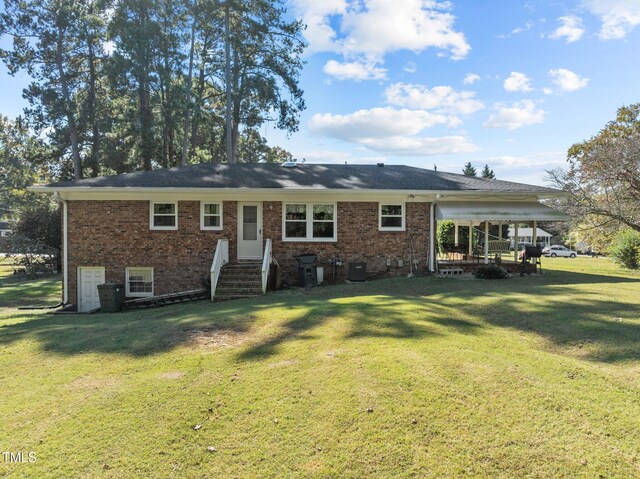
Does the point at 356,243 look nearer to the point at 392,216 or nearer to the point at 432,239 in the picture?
the point at 392,216

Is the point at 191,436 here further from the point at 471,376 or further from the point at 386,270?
the point at 386,270

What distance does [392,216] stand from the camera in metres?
14.5

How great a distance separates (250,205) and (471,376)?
1101 centimetres

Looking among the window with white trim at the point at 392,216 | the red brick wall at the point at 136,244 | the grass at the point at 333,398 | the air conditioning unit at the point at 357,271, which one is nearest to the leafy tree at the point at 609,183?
the window with white trim at the point at 392,216

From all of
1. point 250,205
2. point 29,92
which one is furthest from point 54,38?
point 250,205

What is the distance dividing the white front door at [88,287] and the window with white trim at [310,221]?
685 centimetres

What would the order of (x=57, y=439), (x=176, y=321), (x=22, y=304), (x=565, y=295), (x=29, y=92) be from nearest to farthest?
(x=57, y=439) < (x=176, y=321) < (x=565, y=295) < (x=22, y=304) < (x=29, y=92)

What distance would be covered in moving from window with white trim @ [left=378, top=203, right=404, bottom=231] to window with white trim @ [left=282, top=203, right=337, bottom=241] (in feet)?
5.98

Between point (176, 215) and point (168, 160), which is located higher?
point (168, 160)

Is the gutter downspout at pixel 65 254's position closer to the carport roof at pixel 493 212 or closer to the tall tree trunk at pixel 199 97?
the carport roof at pixel 493 212

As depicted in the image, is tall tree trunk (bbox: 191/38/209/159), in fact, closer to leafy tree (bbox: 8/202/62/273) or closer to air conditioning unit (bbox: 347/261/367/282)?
leafy tree (bbox: 8/202/62/273)

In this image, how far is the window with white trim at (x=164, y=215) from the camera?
45.5 ft

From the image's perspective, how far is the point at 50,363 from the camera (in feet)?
19.1

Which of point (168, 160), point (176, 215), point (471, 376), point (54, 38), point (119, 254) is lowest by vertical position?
point (471, 376)
